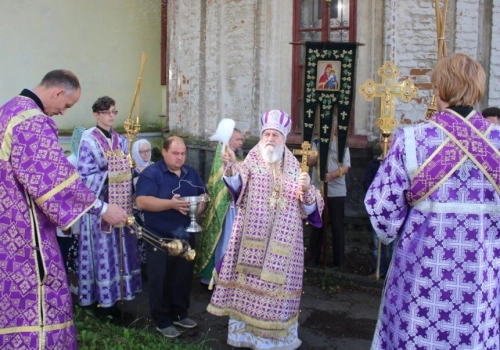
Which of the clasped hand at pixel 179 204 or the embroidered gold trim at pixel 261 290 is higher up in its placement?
the clasped hand at pixel 179 204

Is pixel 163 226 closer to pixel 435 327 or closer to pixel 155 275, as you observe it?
pixel 155 275

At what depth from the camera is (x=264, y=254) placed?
16.8 ft

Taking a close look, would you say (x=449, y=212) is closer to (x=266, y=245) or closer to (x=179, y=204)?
(x=266, y=245)

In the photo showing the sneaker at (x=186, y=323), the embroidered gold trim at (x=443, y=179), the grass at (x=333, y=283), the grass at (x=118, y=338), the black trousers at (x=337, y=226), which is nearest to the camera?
the embroidered gold trim at (x=443, y=179)

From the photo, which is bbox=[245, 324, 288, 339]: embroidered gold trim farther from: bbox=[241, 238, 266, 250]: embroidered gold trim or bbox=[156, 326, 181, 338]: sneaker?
bbox=[156, 326, 181, 338]: sneaker

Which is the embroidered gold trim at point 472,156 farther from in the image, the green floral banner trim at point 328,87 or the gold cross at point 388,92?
the green floral banner trim at point 328,87

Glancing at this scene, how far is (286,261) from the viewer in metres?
5.10

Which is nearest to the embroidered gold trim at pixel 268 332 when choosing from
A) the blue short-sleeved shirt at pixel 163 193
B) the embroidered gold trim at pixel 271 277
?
the embroidered gold trim at pixel 271 277

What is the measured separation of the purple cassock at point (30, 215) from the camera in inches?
147

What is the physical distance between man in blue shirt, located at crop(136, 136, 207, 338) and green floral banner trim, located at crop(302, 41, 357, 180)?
2439 mm

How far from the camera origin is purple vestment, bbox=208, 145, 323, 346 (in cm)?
506

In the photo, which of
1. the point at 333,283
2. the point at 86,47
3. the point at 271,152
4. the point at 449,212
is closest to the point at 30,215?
the point at 271,152

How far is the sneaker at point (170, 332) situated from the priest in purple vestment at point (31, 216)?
1.91m

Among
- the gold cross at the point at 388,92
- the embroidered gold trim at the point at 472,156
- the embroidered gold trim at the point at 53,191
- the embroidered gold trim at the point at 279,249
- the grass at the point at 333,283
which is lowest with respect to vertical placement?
the grass at the point at 333,283
